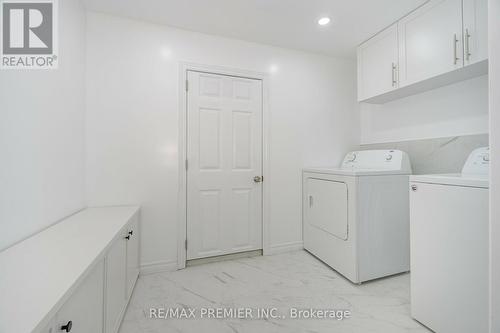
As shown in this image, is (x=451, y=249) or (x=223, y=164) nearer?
(x=451, y=249)

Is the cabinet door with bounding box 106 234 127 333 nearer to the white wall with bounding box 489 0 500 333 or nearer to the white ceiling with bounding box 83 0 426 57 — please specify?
the white wall with bounding box 489 0 500 333

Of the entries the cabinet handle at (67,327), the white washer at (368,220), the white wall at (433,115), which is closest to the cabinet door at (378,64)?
the white wall at (433,115)

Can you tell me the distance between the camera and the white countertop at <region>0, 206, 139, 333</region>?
60cm

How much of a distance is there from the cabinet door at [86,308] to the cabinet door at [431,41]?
264 cm

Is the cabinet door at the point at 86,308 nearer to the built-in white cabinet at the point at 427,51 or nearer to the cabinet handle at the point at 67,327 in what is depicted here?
the cabinet handle at the point at 67,327

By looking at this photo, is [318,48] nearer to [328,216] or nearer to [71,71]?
[328,216]

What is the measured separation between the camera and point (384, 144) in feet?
8.57

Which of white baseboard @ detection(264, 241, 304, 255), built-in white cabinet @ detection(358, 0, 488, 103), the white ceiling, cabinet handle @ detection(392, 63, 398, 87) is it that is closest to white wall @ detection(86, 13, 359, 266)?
white baseboard @ detection(264, 241, 304, 255)

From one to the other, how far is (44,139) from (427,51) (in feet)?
9.57

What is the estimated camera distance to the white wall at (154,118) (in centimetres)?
194

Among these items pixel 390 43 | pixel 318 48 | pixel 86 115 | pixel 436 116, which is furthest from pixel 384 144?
pixel 86 115

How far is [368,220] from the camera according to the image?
190cm

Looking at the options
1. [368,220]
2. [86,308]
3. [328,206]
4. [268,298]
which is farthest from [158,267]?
[368,220]

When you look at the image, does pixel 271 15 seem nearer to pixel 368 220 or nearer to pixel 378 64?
pixel 378 64
